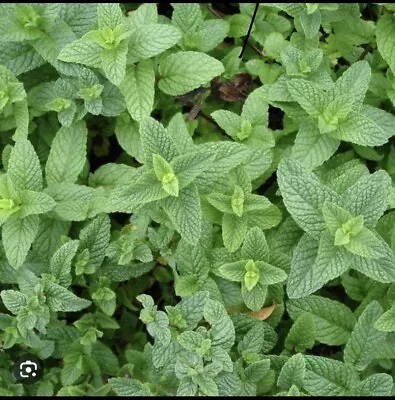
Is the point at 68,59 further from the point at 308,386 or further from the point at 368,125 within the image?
the point at 308,386

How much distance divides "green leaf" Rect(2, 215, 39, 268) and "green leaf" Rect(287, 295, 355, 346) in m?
0.92

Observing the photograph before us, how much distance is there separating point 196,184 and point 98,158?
909 millimetres

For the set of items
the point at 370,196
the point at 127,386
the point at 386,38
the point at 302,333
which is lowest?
the point at 127,386

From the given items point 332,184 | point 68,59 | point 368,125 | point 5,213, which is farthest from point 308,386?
point 68,59

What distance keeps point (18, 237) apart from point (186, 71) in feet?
2.79

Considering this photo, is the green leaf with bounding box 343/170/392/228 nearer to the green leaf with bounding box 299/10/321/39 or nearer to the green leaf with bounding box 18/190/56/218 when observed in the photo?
the green leaf with bounding box 299/10/321/39

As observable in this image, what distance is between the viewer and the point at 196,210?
2131 mm

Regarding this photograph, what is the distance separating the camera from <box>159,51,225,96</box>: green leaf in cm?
245

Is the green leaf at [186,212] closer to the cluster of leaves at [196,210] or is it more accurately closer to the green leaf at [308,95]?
the cluster of leaves at [196,210]

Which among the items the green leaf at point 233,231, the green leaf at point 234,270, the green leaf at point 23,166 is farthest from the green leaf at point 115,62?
the green leaf at point 234,270

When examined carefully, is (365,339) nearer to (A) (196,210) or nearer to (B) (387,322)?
(B) (387,322)

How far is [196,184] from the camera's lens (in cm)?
221

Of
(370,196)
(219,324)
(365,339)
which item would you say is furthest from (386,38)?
(219,324)

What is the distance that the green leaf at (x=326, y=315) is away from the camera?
2379 millimetres
